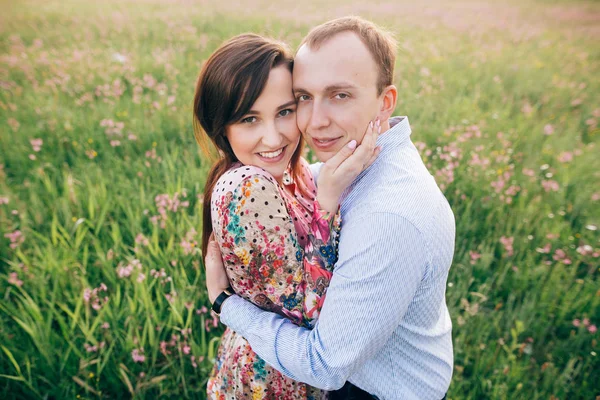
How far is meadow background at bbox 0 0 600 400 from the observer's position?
2.40 meters

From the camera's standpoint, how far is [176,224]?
10.7 ft

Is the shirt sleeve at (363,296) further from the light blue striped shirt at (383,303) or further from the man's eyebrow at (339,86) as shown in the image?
the man's eyebrow at (339,86)

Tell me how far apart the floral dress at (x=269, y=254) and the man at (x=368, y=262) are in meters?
0.09

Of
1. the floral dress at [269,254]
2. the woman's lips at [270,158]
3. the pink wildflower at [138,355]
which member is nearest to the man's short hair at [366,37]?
the woman's lips at [270,158]

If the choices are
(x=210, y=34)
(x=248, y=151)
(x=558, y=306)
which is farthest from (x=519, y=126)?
(x=210, y=34)

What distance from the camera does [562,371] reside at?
256cm

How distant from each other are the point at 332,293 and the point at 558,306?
2347 millimetres

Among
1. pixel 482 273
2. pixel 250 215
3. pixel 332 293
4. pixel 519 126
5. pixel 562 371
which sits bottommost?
pixel 562 371

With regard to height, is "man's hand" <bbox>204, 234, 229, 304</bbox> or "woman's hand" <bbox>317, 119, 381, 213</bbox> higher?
"woman's hand" <bbox>317, 119, 381, 213</bbox>

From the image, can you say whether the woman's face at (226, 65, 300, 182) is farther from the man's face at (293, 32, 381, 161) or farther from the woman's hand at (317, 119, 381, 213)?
the woman's hand at (317, 119, 381, 213)

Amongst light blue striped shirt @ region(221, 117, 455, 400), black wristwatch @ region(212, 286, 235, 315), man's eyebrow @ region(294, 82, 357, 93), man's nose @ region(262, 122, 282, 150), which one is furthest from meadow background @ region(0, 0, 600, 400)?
man's eyebrow @ region(294, 82, 357, 93)

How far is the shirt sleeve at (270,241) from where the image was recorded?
5.18 ft

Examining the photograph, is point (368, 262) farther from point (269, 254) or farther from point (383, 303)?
point (269, 254)

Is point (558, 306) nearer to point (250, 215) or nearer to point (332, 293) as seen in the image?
point (332, 293)
